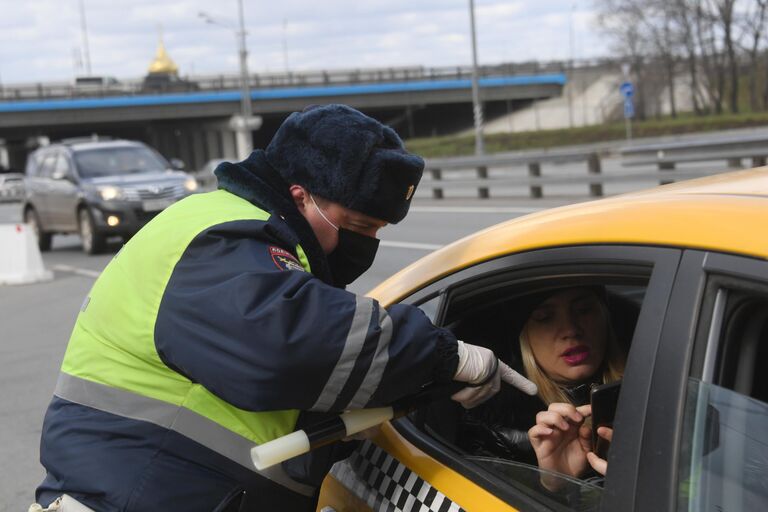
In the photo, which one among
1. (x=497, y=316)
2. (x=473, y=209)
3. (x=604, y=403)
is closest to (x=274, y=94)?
(x=473, y=209)

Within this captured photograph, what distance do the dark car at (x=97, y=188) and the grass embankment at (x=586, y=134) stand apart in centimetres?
3000

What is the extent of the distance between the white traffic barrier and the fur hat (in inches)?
455

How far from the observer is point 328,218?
2291 mm

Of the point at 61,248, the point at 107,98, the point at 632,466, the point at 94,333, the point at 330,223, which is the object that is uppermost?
the point at 107,98

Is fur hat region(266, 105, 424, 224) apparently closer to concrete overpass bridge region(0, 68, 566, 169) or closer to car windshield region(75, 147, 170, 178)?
car windshield region(75, 147, 170, 178)

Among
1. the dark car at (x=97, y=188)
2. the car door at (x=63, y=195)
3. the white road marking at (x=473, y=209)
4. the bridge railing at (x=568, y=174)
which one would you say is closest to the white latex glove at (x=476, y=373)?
the bridge railing at (x=568, y=174)

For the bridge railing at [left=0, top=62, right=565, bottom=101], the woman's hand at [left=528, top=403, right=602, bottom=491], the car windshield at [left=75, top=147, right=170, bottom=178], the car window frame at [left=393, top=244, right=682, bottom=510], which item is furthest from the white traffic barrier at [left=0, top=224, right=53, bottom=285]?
the bridge railing at [left=0, top=62, right=565, bottom=101]

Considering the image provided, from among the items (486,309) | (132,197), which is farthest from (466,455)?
(132,197)

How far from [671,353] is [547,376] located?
1024 mm

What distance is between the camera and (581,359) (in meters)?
2.55

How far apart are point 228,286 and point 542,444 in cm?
79

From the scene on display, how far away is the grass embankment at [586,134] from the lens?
134ft

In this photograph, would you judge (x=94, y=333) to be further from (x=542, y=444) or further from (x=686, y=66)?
(x=686, y=66)

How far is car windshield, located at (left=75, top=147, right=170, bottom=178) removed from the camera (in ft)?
53.0
